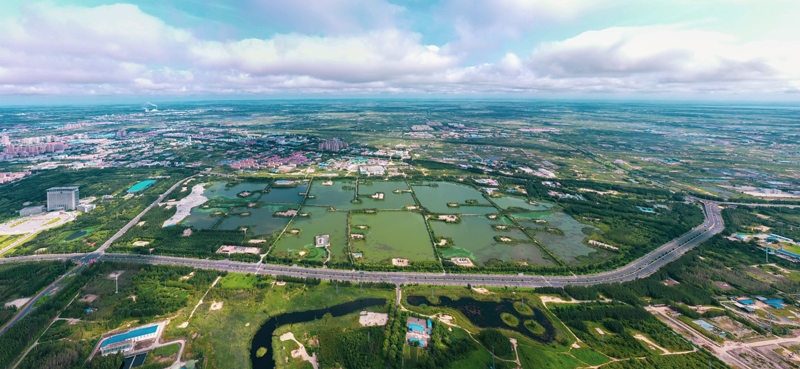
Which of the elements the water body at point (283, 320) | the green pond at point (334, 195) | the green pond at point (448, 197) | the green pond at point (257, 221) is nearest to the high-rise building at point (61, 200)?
the green pond at point (257, 221)

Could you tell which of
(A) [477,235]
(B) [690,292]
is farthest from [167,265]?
(B) [690,292]

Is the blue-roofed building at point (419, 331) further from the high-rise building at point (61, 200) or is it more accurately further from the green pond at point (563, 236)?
the high-rise building at point (61, 200)

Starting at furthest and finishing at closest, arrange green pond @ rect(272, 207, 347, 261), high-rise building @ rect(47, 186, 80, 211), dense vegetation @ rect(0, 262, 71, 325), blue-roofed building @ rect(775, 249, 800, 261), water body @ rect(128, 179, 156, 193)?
1. water body @ rect(128, 179, 156, 193)
2. high-rise building @ rect(47, 186, 80, 211)
3. green pond @ rect(272, 207, 347, 261)
4. blue-roofed building @ rect(775, 249, 800, 261)
5. dense vegetation @ rect(0, 262, 71, 325)

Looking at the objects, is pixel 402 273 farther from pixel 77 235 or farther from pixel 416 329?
pixel 77 235

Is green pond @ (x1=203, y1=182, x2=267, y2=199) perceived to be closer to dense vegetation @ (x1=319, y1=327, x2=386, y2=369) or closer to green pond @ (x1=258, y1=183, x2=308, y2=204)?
green pond @ (x1=258, y1=183, x2=308, y2=204)

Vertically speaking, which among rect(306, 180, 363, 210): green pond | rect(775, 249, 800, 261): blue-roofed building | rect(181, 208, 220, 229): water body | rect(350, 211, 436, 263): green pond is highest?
rect(306, 180, 363, 210): green pond

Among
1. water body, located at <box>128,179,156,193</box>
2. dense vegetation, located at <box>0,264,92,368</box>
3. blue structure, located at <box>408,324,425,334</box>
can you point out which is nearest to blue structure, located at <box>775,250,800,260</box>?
blue structure, located at <box>408,324,425,334</box>

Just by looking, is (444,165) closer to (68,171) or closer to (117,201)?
(117,201)

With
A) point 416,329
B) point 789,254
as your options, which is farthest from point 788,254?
point 416,329
